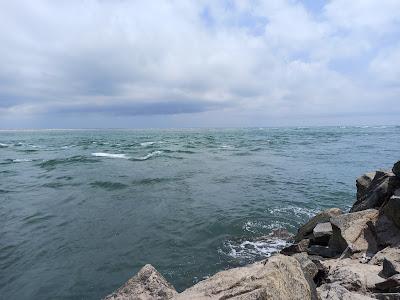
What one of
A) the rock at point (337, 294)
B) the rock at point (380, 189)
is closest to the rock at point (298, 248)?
the rock at point (380, 189)

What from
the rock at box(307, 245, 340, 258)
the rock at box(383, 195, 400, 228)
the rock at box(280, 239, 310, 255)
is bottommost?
the rock at box(280, 239, 310, 255)

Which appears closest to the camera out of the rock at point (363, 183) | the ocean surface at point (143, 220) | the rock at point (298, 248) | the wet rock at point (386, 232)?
the wet rock at point (386, 232)

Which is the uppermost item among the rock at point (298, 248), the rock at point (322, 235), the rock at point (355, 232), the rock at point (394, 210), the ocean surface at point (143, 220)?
the rock at point (394, 210)

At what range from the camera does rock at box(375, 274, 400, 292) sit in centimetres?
560

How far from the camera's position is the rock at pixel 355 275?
239 inches

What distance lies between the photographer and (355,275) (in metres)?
6.36

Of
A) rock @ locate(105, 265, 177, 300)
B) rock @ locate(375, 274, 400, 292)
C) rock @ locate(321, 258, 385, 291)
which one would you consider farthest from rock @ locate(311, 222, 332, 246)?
rock @ locate(105, 265, 177, 300)

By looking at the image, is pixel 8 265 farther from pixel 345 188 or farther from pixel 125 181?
pixel 345 188

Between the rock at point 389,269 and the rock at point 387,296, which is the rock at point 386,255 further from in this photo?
the rock at point 387,296

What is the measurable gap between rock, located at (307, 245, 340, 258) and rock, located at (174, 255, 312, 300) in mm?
4551

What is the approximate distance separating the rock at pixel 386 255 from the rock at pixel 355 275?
0.31 m

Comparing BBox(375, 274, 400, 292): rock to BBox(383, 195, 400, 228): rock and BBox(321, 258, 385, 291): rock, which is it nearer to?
BBox(321, 258, 385, 291): rock

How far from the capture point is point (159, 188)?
72.6 ft

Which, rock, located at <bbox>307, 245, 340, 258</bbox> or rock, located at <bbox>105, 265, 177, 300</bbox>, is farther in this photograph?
rock, located at <bbox>307, 245, 340, 258</bbox>
